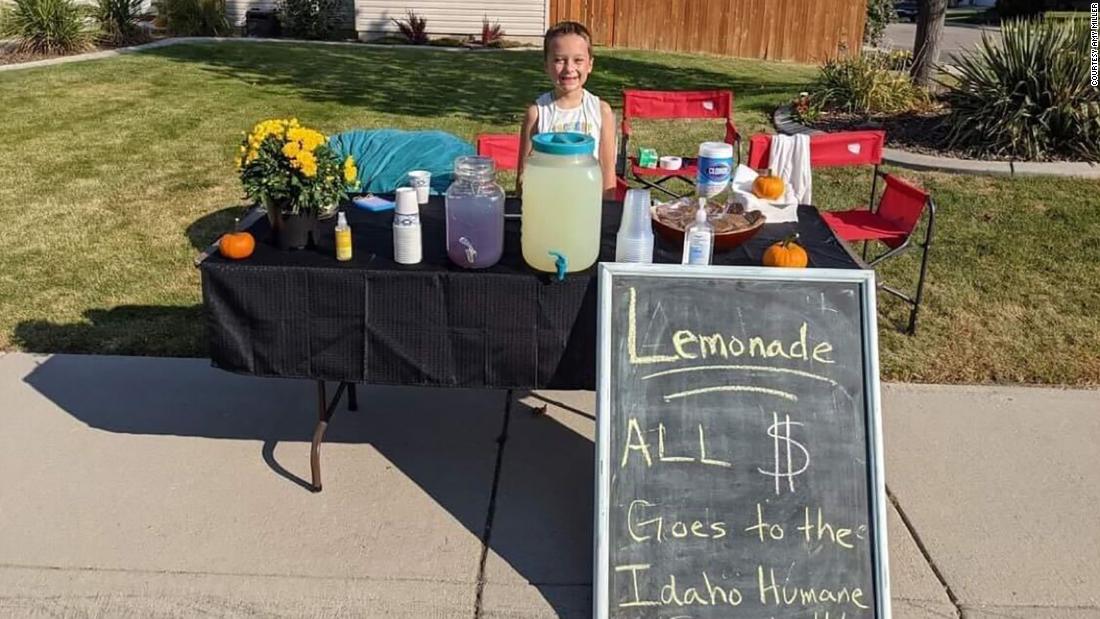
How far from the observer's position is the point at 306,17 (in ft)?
57.7

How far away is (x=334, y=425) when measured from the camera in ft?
12.6

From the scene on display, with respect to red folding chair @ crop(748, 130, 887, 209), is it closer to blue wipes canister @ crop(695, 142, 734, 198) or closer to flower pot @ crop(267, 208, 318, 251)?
blue wipes canister @ crop(695, 142, 734, 198)

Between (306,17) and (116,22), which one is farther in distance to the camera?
(306,17)

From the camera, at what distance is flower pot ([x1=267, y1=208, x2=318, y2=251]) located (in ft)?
10.1

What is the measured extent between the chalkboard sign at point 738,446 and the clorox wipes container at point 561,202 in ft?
0.68

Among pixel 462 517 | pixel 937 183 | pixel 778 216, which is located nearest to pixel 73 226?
pixel 462 517

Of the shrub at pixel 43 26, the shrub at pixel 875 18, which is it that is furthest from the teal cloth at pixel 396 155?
the shrub at pixel 875 18

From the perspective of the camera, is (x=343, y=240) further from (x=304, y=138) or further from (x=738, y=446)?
(x=738, y=446)

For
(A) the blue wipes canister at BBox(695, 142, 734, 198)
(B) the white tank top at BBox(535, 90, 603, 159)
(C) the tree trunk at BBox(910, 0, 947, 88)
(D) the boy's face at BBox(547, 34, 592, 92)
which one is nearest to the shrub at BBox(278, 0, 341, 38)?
(C) the tree trunk at BBox(910, 0, 947, 88)

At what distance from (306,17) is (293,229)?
16.0 metres

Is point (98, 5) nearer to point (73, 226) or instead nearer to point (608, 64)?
point (608, 64)

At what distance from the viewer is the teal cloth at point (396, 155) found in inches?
217

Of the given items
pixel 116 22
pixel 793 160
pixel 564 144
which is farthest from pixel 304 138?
pixel 116 22

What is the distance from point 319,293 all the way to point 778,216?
1.78 m
